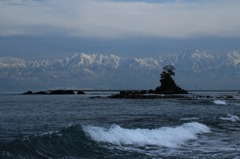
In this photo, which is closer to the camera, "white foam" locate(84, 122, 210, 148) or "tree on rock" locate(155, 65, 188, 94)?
"white foam" locate(84, 122, 210, 148)

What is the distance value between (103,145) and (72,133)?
258cm

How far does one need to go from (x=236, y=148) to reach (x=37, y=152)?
33.6 ft

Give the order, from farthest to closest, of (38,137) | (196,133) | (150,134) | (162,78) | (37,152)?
(162,78) < (196,133) < (150,134) < (38,137) < (37,152)

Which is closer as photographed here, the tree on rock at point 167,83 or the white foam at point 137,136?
the white foam at point 137,136

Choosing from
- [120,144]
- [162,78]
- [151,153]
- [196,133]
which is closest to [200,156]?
[151,153]

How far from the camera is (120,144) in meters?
24.3

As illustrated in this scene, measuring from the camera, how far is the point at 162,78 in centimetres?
14788

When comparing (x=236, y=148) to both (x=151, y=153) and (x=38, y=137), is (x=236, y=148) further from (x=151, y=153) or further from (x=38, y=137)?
(x=38, y=137)

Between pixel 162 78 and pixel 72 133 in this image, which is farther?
pixel 162 78

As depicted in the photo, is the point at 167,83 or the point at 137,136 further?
the point at 167,83

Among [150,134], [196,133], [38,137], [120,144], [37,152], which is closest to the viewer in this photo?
[37,152]

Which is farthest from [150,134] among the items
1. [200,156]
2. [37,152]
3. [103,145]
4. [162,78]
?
[162,78]

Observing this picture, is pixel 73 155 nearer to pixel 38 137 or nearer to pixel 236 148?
pixel 38 137

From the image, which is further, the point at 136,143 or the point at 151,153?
the point at 136,143
